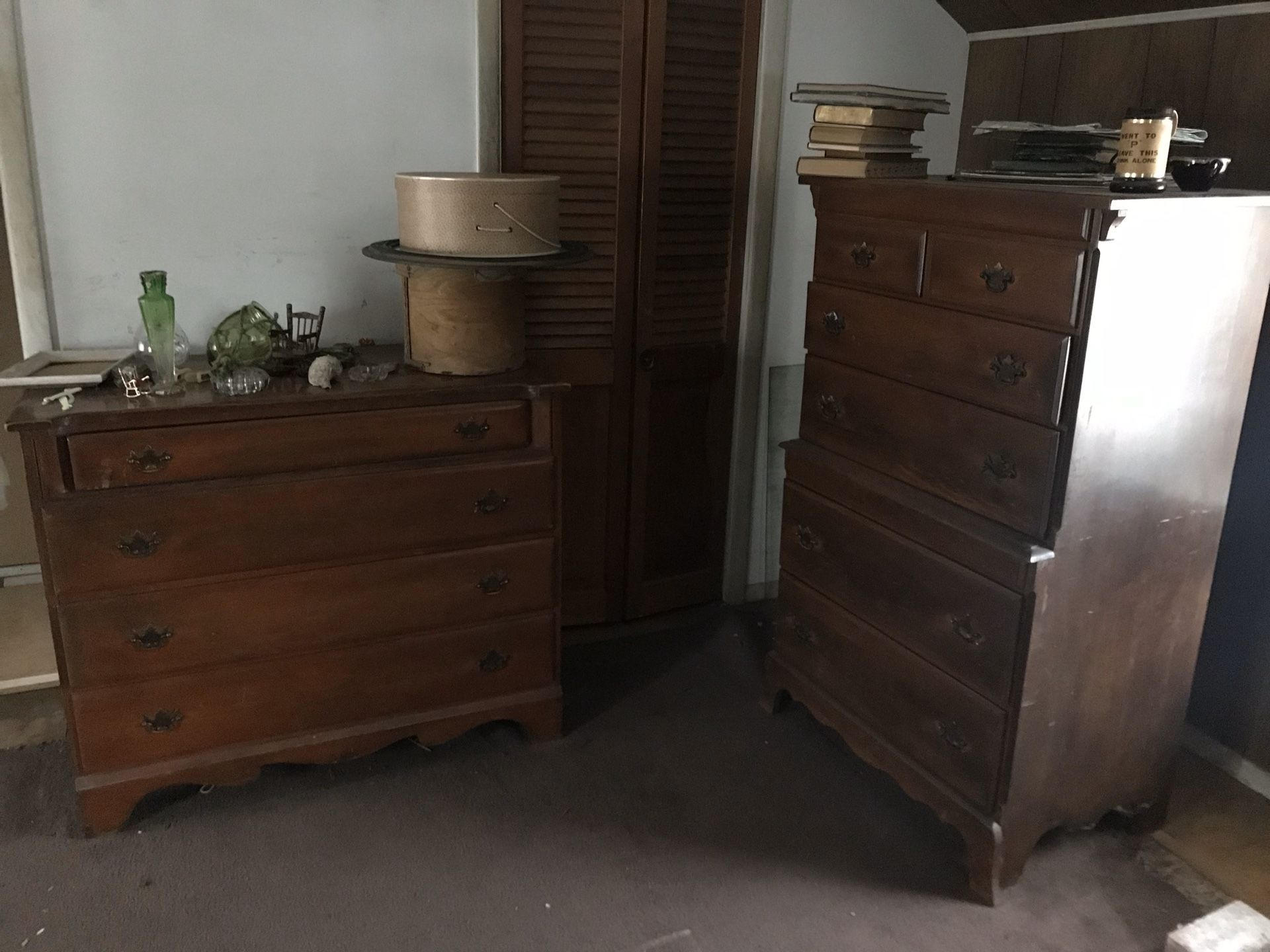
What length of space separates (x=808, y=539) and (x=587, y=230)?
37.2 inches

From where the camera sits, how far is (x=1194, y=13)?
82.9 inches

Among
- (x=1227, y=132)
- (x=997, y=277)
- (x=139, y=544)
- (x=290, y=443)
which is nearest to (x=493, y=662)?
(x=290, y=443)

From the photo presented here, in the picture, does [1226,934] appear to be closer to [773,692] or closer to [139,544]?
[773,692]

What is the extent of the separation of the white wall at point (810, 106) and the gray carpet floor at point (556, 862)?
97 cm

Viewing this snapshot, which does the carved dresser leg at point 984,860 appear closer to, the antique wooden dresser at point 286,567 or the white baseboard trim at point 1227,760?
the white baseboard trim at point 1227,760

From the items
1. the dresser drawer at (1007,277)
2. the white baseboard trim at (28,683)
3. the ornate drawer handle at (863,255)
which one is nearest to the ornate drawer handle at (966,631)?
the dresser drawer at (1007,277)

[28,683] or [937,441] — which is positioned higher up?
[937,441]

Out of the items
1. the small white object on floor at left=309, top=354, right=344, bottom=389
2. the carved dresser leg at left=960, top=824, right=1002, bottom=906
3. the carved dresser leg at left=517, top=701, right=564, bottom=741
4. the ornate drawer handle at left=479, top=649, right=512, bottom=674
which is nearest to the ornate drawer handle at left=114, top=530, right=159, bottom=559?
the small white object on floor at left=309, top=354, right=344, bottom=389

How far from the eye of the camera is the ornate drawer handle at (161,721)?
1.99 meters

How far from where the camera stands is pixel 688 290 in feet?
8.84

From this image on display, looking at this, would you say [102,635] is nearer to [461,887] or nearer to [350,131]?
[461,887]

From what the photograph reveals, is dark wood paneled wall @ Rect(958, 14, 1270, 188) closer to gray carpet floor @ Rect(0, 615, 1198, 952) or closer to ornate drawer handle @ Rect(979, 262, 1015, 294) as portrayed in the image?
ornate drawer handle @ Rect(979, 262, 1015, 294)

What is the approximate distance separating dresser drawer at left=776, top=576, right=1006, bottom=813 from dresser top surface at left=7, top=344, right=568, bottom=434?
2.57ft

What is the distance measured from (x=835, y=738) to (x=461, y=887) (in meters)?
0.96
